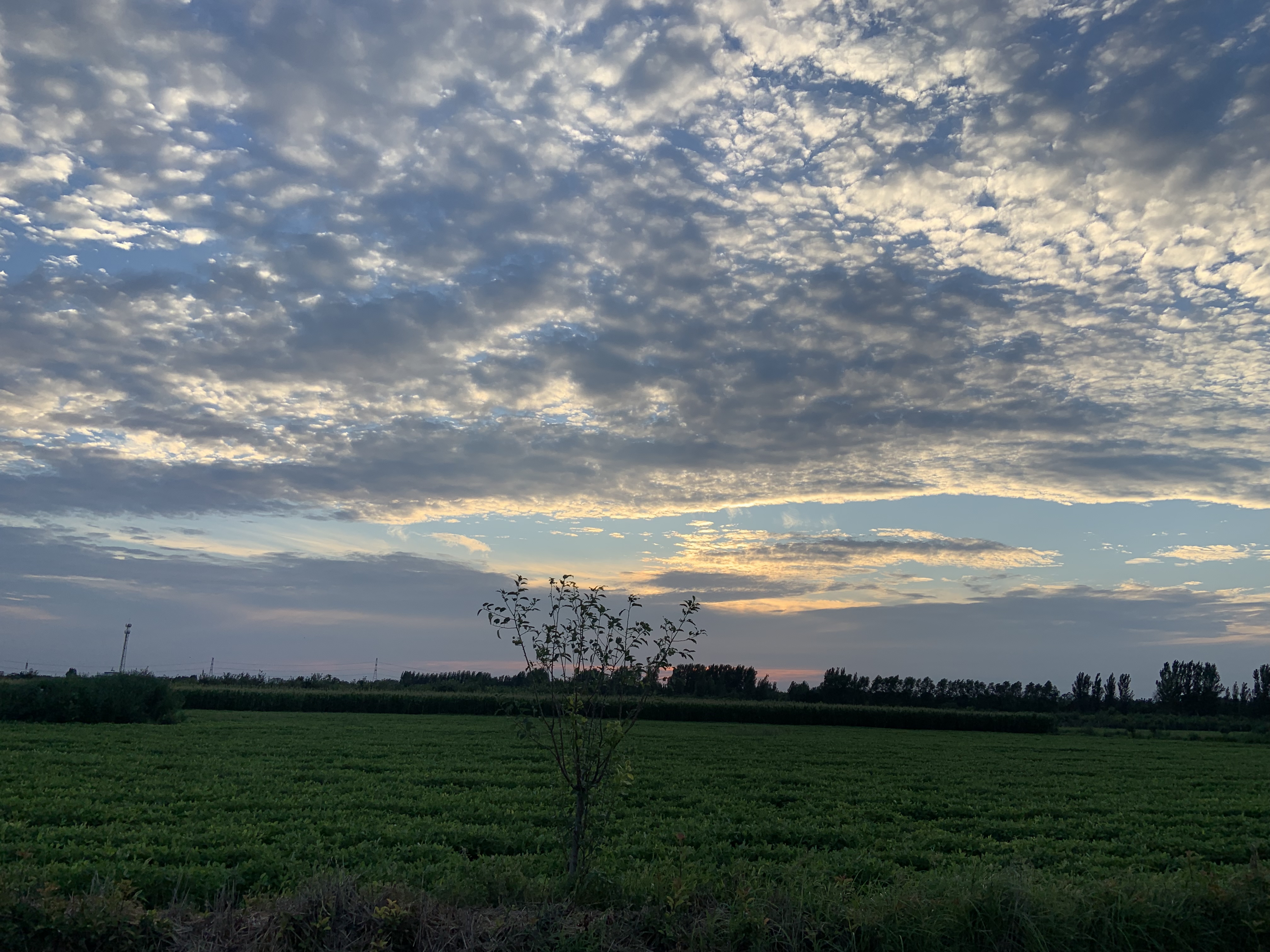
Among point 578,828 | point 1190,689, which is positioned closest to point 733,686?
point 1190,689

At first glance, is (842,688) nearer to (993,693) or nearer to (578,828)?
(993,693)

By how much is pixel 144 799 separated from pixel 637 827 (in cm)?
929

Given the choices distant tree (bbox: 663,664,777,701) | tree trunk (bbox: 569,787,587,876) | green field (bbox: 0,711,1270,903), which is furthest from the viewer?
distant tree (bbox: 663,664,777,701)

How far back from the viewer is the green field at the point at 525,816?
9016 mm

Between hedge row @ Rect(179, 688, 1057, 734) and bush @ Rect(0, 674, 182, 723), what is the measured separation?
18.6 meters

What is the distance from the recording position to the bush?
38.2 m

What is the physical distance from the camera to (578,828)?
690 centimetres

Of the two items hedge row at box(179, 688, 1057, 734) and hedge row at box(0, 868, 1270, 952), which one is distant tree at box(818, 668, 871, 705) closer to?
hedge row at box(179, 688, 1057, 734)

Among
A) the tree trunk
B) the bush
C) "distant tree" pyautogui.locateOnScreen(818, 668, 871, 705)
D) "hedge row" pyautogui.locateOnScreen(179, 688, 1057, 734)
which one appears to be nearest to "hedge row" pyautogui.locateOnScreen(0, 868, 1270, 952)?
the tree trunk

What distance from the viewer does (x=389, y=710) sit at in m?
65.1

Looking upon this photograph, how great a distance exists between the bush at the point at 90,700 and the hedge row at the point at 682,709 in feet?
61.1

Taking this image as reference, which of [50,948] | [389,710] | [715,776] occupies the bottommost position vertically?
[389,710]

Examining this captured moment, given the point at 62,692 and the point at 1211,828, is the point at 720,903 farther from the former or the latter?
the point at 62,692

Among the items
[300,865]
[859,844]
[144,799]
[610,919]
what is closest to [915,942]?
[610,919]
